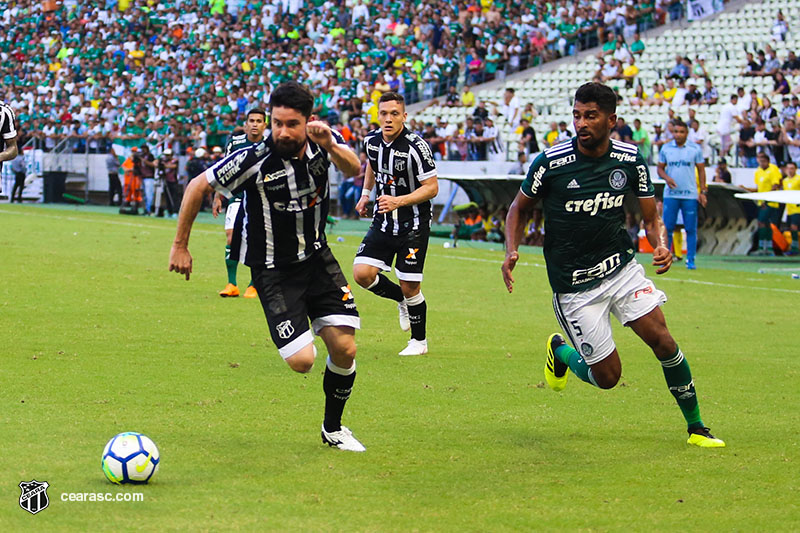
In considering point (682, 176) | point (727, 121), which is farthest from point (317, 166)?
point (727, 121)

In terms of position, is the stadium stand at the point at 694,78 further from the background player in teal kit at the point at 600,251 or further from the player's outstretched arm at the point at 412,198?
the background player in teal kit at the point at 600,251

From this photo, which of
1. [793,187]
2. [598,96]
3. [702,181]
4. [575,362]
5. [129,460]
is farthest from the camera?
[793,187]

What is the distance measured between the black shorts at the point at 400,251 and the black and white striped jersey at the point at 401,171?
6cm

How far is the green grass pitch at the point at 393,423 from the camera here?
5.52m

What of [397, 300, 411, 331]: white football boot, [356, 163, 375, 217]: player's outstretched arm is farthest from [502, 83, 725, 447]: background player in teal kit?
[397, 300, 411, 331]: white football boot

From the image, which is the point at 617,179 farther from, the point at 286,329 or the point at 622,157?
the point at 286,329

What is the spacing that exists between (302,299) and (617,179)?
2.06 meters

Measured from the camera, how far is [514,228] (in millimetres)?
7500

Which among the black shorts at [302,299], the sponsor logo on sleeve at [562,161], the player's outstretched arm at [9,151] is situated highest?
the sponsor logo on sleeve at [562,161]

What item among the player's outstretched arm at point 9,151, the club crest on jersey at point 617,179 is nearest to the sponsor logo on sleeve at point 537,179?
Result: the club crest on jersey at point 617,179

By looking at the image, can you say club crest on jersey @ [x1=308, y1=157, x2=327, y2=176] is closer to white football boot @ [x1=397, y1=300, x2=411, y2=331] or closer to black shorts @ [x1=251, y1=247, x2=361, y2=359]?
black shorts @ [x1=251, y1=247, x2=361, y2=359]

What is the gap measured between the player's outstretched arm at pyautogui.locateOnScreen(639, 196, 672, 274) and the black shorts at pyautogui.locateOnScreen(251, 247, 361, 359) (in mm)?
1927

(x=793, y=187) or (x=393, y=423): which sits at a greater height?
(x=793, y=187)

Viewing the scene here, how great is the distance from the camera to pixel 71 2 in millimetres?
53062
